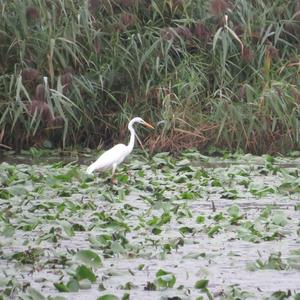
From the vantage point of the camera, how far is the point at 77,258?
602 cm

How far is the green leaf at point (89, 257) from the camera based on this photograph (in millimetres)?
6031

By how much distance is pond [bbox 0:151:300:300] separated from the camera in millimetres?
5750

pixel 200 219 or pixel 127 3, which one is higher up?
pixel 127 3

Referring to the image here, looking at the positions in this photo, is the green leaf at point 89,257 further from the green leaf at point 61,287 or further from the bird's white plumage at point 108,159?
the bird's white plumage at point 108,159

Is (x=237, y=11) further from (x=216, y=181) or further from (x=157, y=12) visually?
(x=216, y=181)

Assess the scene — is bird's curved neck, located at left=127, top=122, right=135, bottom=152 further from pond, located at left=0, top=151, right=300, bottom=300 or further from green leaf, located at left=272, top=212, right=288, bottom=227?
green leaf, located at left=272, top=212, right=288, bottom=227

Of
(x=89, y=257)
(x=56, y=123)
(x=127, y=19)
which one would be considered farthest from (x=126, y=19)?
(x=89, y=257)

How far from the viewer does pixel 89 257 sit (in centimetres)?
604

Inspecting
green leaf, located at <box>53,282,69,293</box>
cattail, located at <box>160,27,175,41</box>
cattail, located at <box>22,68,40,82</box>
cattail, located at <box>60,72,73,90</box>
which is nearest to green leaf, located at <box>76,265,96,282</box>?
green leaf, located at <box>53,282,69,293</box>

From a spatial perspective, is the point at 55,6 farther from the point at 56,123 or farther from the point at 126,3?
the point at 56,123

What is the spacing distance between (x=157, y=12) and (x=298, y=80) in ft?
6.24

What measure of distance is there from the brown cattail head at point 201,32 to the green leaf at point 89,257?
7083 millimetres

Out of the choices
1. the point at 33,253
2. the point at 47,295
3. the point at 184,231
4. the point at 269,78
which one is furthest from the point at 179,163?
the point at 47,295

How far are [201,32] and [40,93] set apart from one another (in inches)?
82.9
